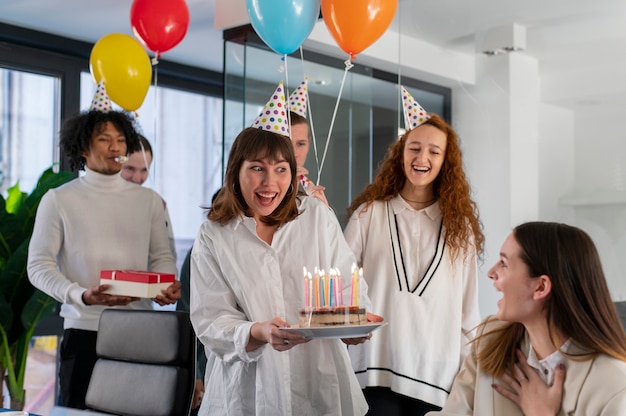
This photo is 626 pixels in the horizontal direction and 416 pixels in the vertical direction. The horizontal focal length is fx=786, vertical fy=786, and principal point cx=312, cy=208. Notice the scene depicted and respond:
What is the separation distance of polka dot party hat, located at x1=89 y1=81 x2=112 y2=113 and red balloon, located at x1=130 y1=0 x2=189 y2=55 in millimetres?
365

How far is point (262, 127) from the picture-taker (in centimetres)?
225

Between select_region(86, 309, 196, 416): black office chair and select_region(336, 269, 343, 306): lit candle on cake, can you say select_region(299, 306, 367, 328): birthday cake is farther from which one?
select_region(86, 309, 196, 416): black office chair

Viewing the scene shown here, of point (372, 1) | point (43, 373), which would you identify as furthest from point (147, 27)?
point (43, 373)

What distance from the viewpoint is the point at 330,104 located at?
398 cm

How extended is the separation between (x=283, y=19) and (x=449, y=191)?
861 mm

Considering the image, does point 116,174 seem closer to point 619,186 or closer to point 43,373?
point 619,186

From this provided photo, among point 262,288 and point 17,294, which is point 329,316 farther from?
point 17,294

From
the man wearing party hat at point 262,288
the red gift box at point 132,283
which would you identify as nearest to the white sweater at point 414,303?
the man wearing party hat at point 262,288

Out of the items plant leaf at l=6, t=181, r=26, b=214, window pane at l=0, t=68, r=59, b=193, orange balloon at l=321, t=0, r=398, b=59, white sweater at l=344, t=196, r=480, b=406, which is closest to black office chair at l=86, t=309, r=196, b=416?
white sweater at l=344, t=196, r=480, b=406

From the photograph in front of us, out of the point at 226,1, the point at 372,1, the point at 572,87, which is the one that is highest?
the point at 226,1

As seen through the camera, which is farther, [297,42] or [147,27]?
[147,27]

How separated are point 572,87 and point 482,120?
395 millimetres

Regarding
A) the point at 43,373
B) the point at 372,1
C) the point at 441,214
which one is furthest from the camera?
the point at 43,373

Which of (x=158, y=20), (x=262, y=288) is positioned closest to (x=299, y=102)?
(x=158, y=20)
